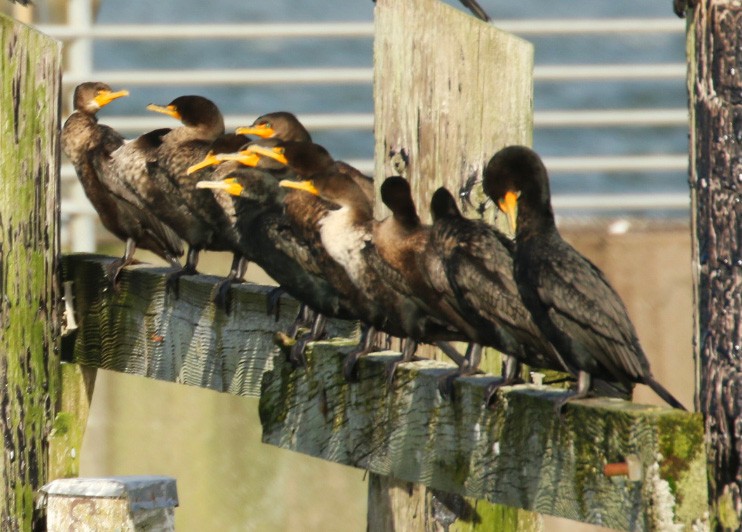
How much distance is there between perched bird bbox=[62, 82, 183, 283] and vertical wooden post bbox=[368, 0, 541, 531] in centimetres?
155

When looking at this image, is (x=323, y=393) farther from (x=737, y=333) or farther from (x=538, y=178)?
(x=737, y=333)

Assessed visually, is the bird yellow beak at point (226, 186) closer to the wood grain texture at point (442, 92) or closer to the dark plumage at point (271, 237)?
the dark plumage at point (271, 237)

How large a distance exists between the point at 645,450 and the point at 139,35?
6144 millimetres

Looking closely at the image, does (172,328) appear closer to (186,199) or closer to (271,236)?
(271,236)

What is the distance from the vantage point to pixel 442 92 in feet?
13.6

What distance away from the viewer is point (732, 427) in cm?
260

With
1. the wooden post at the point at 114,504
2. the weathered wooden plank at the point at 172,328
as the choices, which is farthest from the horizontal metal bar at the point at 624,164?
the wooden post at the point at 114,504

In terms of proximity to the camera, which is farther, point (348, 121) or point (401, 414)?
point (348, 121)

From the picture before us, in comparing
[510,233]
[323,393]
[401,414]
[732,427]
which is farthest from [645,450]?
[510,233]

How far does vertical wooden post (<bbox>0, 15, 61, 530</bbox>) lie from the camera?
4020 millimetres

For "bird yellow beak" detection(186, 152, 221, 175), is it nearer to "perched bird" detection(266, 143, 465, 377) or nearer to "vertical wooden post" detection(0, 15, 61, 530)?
"perched bird" detection(266, 143, 465, 377)

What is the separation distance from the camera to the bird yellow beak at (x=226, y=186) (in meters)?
4.93

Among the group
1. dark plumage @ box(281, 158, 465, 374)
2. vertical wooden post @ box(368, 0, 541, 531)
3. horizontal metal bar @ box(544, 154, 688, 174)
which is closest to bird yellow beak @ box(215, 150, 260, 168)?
dark plumage @ box(281, 158, 465, 374)

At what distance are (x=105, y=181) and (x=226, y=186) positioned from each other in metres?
1.05
